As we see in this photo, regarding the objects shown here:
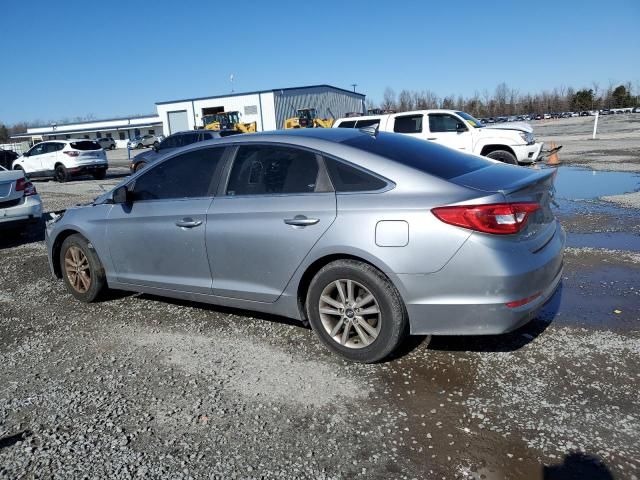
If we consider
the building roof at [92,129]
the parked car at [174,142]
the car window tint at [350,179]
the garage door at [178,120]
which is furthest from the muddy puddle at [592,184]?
the building roof at [92,129]

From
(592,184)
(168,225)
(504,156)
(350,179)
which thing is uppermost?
(350,179)

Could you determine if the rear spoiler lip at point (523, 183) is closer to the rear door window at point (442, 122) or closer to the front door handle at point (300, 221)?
the front door handle at point (300, 221)

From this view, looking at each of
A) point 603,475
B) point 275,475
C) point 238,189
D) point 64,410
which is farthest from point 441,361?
point 64,410

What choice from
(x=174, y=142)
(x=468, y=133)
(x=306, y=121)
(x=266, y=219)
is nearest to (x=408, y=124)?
(x=468, y=133)

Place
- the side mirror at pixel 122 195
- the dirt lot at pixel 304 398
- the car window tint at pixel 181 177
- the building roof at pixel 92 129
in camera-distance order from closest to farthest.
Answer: the dirt lot at pixel 304 398 → the car window tint at pixel 181 177 → the side mirror at pixel 122 195 → the building roof at pixel 92 129

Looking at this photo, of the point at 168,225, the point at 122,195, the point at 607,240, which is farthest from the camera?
the point at 607,240

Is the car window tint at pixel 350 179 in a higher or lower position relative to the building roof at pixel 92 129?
lower

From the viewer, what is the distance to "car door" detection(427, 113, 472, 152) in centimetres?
1382

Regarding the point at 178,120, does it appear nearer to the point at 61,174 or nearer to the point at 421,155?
the point at 61,174

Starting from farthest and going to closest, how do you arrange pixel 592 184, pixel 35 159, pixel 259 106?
pixel 259 106 < pixel 35 159 < pixel 592 184

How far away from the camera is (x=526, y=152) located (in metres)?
13.1

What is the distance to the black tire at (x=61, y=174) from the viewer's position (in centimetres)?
2035

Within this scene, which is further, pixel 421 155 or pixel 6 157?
pixel 6 157

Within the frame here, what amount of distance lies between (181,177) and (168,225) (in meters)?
0.45
